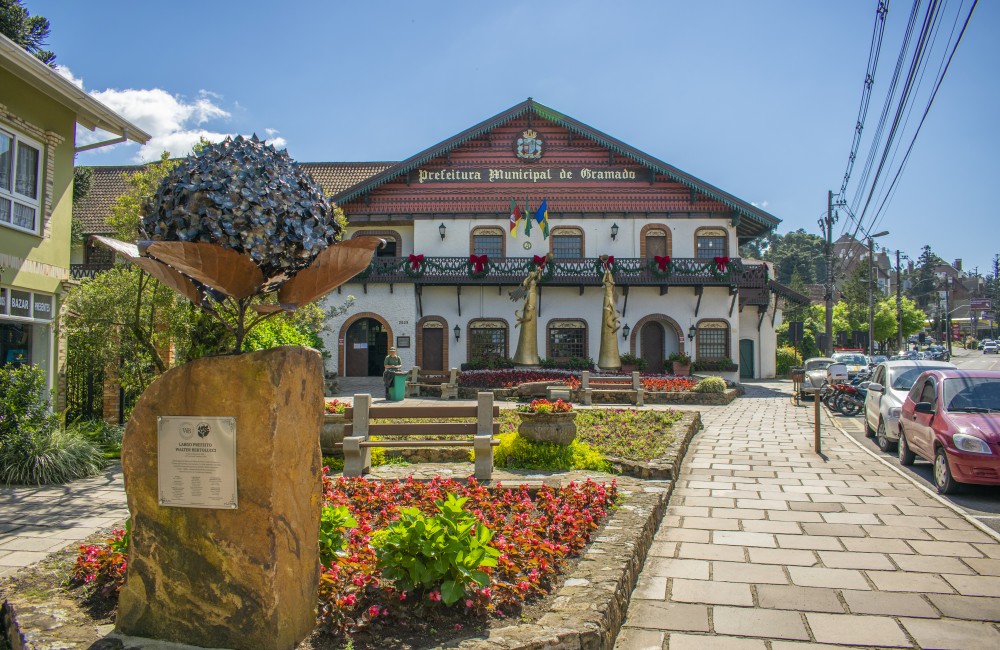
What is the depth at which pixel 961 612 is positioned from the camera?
4.64m

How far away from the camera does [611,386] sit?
20562 millimetres

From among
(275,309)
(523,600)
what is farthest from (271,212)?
(523,600)

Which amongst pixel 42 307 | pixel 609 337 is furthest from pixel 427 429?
pixel 609 337

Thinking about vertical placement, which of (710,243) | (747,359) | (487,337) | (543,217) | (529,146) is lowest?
(747,359)

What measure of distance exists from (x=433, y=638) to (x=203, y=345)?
2.32m

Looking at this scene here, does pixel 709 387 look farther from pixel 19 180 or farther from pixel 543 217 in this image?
pixel 19 180

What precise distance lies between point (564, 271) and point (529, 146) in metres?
5.72

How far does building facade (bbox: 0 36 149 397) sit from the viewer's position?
1034 centimetres

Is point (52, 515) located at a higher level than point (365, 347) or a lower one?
lower

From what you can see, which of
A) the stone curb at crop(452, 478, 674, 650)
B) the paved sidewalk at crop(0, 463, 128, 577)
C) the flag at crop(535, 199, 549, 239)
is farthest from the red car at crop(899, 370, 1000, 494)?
the flag at crop(535, 199, 549, 239)

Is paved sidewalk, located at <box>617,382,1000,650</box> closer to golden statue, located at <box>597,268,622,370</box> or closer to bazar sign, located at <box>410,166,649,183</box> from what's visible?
golden statue, located at <box>597,268,622,370</box>

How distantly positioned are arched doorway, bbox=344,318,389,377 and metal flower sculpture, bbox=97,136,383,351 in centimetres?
2455

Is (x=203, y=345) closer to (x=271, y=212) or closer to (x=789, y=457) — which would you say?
(x=271, y=212)

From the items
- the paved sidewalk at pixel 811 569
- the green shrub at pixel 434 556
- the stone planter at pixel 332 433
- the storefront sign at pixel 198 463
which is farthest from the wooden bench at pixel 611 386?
the storefront sign at pixel 198 463
